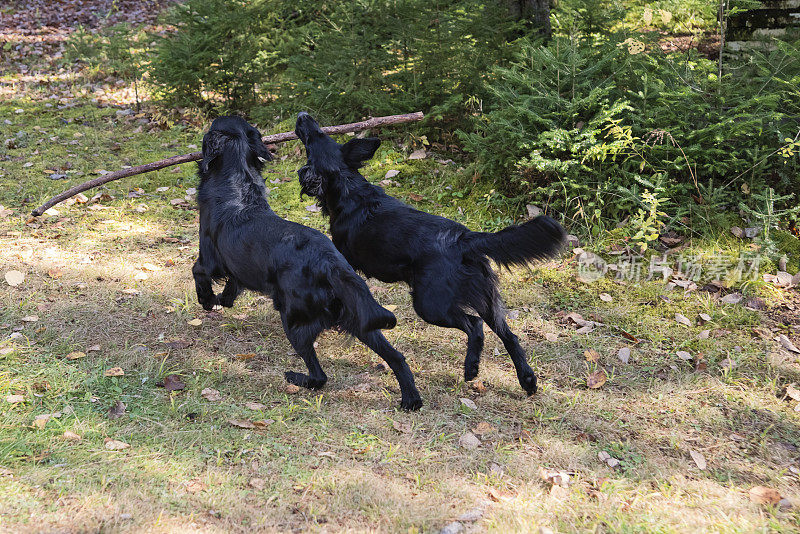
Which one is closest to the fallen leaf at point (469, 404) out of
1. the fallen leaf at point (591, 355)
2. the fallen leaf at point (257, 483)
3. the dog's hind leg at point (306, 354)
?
the dog's hind leg at point (306, 354)

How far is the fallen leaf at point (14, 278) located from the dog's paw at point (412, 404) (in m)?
3.45

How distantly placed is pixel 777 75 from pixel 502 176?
2.72 meters

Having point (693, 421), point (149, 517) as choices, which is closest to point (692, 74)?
point (693, 421)

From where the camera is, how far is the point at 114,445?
3.24 metres

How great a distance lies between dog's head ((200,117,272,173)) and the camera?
456 cm

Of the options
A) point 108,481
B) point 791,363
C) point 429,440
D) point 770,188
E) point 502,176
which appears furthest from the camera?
point 502,176

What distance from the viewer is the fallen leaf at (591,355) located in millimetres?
4480

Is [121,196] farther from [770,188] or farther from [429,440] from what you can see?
[770,188]

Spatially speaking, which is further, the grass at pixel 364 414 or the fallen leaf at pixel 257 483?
the fallen leaf at pixel 257 483

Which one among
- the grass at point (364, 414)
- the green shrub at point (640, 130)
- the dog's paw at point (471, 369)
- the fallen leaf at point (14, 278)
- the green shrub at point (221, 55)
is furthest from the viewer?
the green shrub at point (221, 55)

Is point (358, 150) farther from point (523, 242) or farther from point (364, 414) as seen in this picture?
point (364, 414)

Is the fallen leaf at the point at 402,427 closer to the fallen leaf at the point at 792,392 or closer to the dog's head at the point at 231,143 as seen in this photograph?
the dog's head at the point at 231,143

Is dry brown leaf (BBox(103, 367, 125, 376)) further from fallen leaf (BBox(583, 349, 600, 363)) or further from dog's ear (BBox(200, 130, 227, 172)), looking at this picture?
fallen leaf (BBox(583, 349, 600, 363))

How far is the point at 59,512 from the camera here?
8.85 ft
